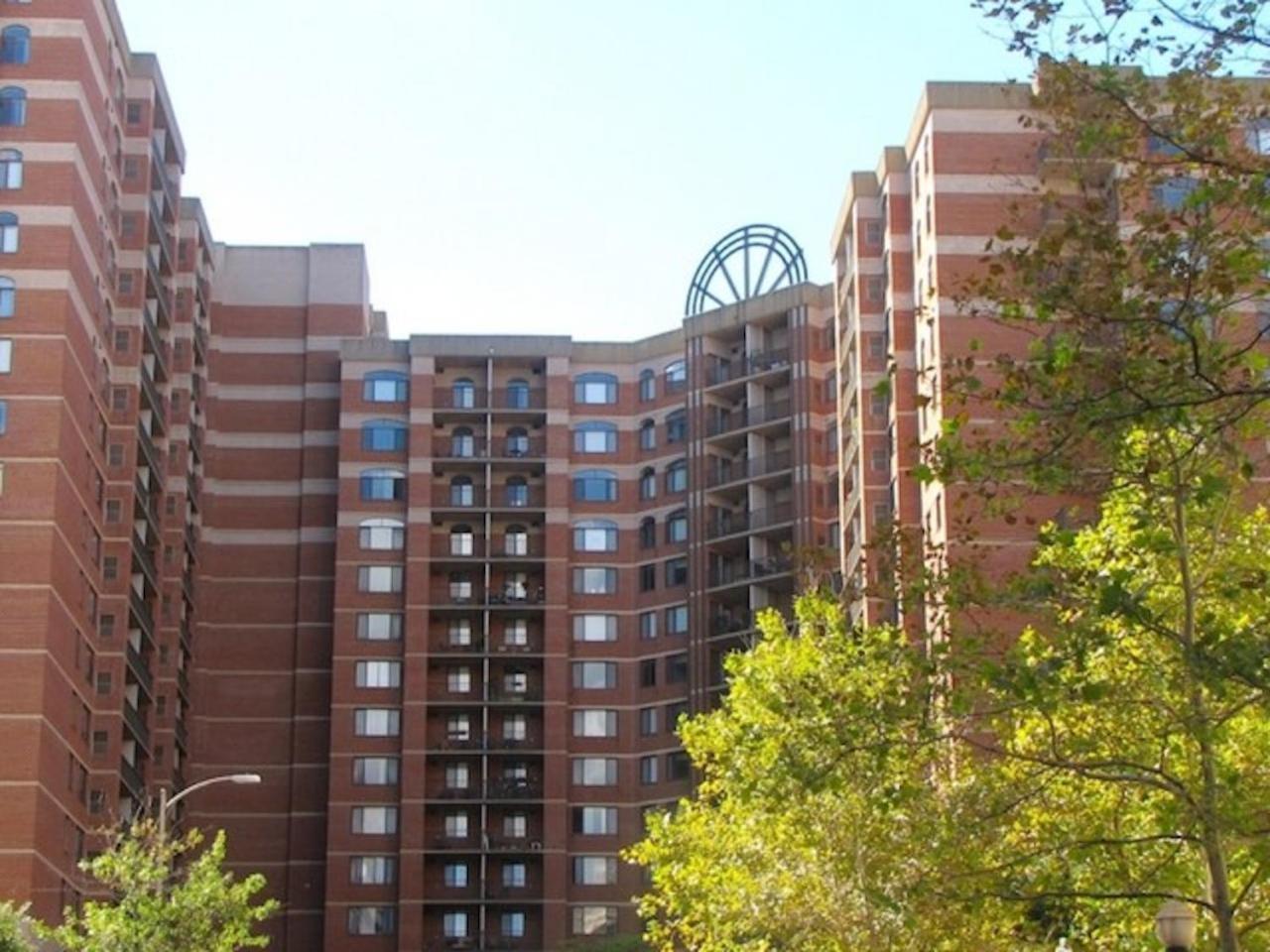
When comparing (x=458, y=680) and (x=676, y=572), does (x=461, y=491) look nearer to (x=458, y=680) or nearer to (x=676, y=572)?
(x=458, y=680)

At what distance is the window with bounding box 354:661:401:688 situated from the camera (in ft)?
378

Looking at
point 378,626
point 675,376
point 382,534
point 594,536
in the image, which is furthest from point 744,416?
point 378,626

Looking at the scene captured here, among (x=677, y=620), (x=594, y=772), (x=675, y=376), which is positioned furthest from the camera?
(x=675, y=376)

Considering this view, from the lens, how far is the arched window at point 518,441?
12025 cm

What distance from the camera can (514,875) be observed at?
113 meters

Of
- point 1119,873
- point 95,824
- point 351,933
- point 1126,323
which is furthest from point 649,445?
point 1126,323

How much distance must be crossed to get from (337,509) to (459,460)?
6.32m

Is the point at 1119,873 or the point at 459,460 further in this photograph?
the point at 459,460

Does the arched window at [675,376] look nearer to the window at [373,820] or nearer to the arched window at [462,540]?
the arched window at [462,540]

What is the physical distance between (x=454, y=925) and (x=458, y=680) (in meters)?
11.7

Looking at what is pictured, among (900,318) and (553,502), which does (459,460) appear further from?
(900,318)

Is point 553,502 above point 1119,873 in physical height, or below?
above

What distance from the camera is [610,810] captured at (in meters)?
115

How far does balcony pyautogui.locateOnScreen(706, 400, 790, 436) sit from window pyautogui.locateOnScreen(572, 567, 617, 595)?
855 centimetres
